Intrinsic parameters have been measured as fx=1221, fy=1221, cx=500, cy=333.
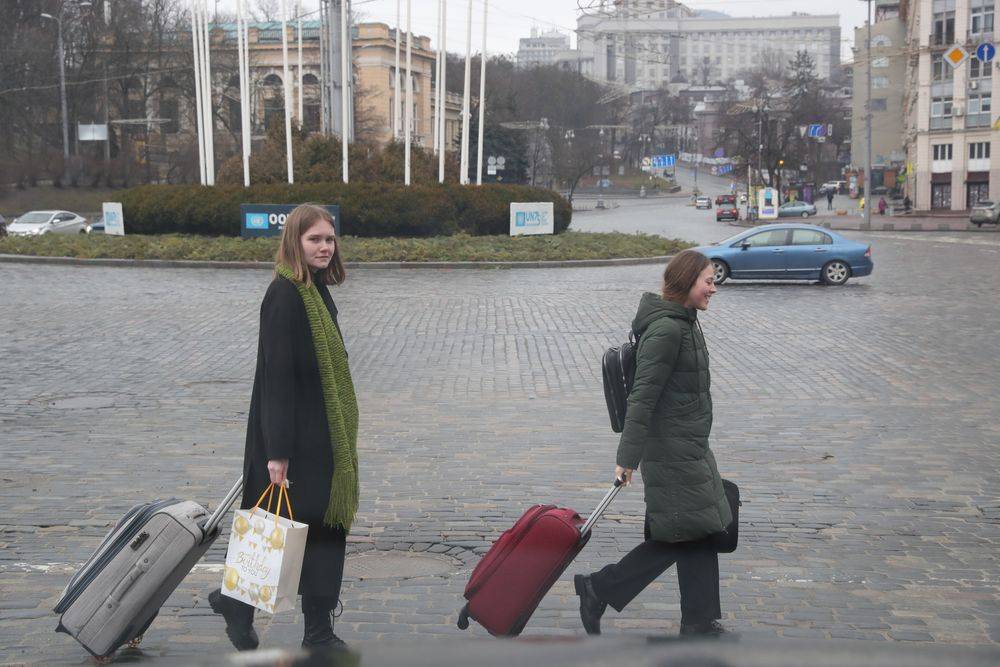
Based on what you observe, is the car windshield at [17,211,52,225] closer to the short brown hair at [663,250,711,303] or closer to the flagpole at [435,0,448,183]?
the flagpole at [435,0,448,183]

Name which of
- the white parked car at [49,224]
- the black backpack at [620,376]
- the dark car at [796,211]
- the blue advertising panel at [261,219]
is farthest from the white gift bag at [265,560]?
the dark car at [796,211]

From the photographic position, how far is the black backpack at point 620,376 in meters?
5.05

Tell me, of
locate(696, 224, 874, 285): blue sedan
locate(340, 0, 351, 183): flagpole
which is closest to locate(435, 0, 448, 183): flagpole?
locate(340, 0, 351, 183): flagpole

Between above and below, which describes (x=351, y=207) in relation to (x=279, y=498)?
above

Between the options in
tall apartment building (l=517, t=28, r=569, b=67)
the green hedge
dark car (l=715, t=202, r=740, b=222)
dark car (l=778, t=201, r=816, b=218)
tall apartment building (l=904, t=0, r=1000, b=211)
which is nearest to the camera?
the green hedge

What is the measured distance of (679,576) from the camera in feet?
16.0

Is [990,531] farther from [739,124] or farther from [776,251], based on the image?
[739,124]

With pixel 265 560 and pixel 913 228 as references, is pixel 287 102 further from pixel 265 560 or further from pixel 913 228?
pixel 265 560

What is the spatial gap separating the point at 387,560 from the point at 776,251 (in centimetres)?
1998

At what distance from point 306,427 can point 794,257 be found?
21447 mm

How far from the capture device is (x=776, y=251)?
81.5 ft

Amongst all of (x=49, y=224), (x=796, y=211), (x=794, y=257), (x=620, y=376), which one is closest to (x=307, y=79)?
(x=49, y=224)

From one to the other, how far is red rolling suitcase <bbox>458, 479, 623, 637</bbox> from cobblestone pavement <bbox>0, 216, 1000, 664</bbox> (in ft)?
1.44

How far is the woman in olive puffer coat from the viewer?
15.6ft
